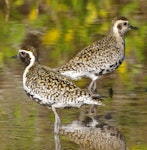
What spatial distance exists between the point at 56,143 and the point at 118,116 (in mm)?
1552

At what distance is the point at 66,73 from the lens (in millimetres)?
12984

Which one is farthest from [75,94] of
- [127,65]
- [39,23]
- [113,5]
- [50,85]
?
[113,5]

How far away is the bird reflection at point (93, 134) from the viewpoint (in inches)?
405

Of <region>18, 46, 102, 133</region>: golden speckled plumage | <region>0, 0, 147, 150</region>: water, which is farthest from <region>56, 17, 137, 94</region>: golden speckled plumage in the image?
<region>18, 46, 102, 133</region>: golden speckled plumage

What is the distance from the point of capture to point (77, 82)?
13.9 metres

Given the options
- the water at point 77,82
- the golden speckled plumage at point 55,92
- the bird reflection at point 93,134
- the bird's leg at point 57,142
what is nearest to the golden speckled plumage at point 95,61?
the water at point 77,82

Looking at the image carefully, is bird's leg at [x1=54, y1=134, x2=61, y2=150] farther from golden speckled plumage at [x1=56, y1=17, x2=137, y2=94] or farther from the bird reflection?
golden speckled plumage at [x1=56, y1=17, x2=137, y2=94]

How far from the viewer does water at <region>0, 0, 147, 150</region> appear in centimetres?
1070

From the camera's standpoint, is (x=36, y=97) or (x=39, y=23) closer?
(x=36, y=97)

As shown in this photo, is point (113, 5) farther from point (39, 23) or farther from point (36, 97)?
point (36, 97)

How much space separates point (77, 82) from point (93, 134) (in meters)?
3.14

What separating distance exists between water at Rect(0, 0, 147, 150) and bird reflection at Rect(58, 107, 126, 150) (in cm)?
1

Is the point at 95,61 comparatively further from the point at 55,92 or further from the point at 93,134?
the point at 93,134

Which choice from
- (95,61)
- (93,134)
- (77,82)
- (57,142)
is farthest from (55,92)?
(77,82)
